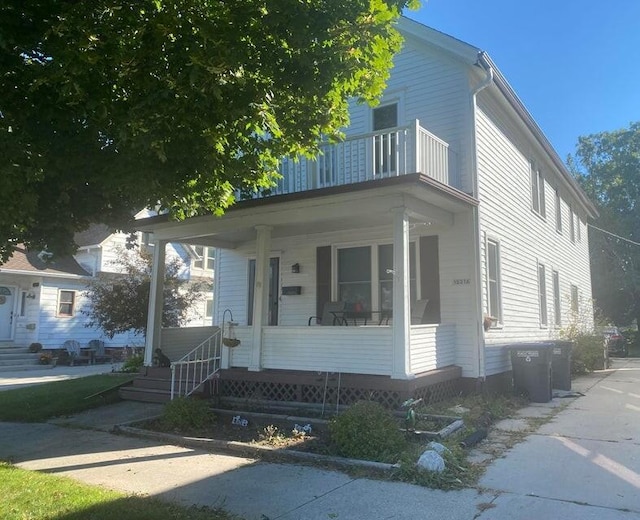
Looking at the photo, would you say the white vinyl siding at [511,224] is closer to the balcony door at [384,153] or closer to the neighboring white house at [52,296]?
the balcony door at [384,153]

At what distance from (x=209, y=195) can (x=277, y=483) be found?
357cm

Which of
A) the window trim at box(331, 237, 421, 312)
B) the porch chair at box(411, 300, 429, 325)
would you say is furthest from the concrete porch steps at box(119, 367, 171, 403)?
the porch chair at box(411, 300, 429, 325)

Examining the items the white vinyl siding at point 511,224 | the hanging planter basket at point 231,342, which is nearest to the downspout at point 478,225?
the white vinyl siding at point 511,224

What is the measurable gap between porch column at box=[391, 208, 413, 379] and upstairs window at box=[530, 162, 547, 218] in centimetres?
801

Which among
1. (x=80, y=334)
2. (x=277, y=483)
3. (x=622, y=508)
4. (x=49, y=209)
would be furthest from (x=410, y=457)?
(x=80, y=334)

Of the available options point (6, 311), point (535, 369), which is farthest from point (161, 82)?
point (6, 311)

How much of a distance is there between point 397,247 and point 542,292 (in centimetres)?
852

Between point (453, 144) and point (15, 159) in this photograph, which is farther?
point (453, 144)

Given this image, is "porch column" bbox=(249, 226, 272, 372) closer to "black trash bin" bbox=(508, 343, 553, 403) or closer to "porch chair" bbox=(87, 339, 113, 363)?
"black trash bin" bbox=(508, 343, 553, 403)

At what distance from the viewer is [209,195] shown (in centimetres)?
695

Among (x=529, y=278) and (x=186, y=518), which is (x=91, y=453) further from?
(x=529, y=278)

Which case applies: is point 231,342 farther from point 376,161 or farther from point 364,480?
point 364,480

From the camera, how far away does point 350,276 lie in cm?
1182

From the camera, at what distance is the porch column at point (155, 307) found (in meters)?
11.5
